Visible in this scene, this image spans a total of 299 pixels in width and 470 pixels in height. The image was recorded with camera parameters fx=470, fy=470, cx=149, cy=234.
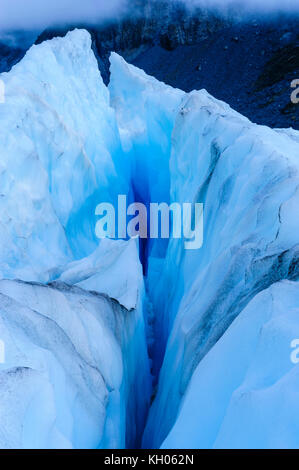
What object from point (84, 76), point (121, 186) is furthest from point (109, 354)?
point (84, 76)

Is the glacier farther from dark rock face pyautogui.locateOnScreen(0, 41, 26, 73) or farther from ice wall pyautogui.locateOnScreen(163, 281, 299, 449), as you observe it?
dark rock face pyautogui.locateOnScreen(0, 41, 26, 73)

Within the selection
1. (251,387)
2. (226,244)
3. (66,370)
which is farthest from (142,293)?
(251,387)

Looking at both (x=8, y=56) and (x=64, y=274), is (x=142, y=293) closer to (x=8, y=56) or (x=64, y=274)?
(x=64, y=274)

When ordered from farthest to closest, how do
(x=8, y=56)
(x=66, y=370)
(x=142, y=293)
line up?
1. (x=8, y=56)
2. (x=142, y=293)
3. (x=66, y=370)

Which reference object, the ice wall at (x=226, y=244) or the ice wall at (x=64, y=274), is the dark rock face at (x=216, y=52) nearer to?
the ice wall at (x=64, y=274)

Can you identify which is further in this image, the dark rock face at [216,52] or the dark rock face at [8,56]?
the dark rock face at [8,56]

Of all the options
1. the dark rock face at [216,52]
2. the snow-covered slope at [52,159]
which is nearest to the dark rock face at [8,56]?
the dark rock face at [216,52]
